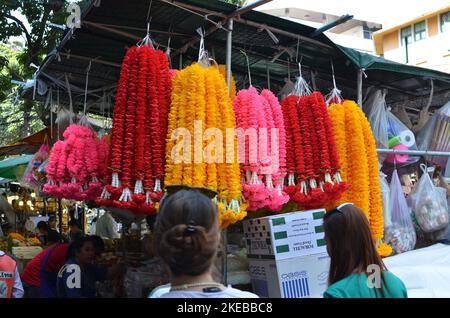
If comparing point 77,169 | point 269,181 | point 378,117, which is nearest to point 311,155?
point 269,181

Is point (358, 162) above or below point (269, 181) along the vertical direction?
above

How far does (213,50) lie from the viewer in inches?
165

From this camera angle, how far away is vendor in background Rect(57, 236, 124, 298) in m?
3.38

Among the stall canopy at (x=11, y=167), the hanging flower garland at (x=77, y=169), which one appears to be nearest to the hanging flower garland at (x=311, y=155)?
the hanging flower garland at (x=77, y=169)

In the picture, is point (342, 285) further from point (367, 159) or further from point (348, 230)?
point (367, 159)

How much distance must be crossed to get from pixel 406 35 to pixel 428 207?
68.2 feet

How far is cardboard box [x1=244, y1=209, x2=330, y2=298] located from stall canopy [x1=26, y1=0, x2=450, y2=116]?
1.55 metres

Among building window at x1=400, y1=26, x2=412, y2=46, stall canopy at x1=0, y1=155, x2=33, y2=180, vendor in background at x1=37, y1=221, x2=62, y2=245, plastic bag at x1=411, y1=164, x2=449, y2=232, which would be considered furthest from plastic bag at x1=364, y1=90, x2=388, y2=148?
building window at x1=400, y1=26, x2=412, y2=46

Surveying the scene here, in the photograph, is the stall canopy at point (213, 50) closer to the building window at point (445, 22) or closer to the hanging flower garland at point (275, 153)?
the hanging flower garland at point (275, 153)

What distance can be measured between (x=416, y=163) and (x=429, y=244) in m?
0.89

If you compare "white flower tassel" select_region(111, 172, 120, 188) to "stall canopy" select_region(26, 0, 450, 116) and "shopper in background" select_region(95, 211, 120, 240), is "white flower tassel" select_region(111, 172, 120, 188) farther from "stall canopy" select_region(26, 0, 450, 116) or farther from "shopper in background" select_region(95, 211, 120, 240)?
"shopper in background" select_region(95, 211, 120, 240)

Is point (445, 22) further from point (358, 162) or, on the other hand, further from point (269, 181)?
point (269, 181)

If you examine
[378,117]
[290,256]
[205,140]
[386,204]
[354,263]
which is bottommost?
[290,256]

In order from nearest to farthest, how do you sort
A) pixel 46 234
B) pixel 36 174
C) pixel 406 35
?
pixel 36 174, pixel 46 234, pixel 406 35
